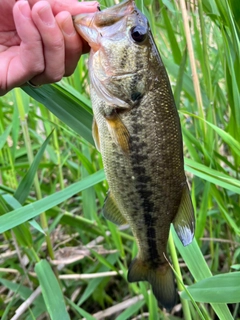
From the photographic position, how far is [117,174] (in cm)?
104

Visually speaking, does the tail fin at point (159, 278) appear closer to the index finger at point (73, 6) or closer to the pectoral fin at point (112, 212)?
the pectoral fin at point (112, 212)

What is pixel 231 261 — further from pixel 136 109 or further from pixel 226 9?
pixel 226 9

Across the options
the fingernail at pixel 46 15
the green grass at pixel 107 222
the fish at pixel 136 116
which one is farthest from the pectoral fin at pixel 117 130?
the fingernail at pixel 46 15

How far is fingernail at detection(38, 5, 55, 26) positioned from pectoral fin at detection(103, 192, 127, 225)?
1.65 ft

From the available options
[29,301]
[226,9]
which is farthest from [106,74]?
[29,301]

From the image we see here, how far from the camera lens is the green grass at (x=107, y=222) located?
1060mm

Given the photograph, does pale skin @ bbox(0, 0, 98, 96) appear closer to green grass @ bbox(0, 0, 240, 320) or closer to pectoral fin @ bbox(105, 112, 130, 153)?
green grass @ bbox(0, 0, 240, 320)

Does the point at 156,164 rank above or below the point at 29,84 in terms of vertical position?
below

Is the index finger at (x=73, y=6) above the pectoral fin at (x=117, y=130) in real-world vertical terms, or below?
above

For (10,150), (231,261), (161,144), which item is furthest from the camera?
(10,150)

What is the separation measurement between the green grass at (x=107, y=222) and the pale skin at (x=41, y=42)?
6 cm

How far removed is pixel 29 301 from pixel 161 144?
2.42ft

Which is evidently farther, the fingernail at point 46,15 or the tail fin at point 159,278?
the tail fin at point 159,278

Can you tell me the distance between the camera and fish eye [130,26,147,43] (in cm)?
99
